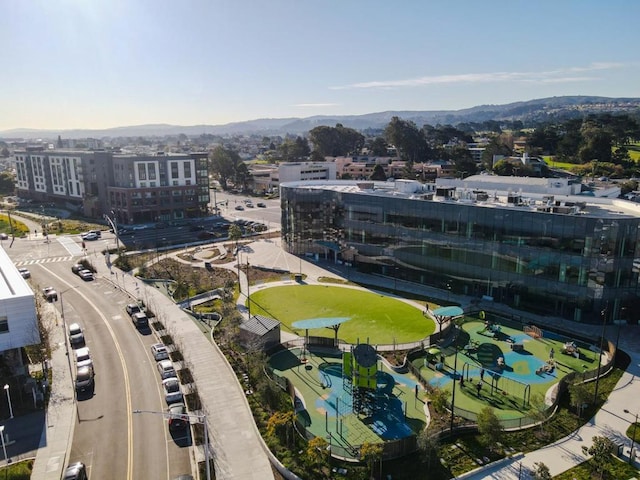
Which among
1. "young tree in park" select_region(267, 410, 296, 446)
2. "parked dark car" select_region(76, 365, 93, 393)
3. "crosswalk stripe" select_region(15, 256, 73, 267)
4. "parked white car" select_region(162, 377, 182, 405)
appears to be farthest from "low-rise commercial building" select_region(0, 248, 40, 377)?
"crosswalk stripe" select_region(15, 256, 73, 267)

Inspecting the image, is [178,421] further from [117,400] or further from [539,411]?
[539,411]

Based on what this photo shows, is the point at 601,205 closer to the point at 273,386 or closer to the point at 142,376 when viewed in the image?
the point at 273,386

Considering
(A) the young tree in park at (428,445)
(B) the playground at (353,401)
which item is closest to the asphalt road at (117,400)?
(B) the playground at (353,401)

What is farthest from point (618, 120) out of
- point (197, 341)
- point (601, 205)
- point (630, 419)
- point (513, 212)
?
point (197, 341)

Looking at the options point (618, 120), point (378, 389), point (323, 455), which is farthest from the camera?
point (618, 120)

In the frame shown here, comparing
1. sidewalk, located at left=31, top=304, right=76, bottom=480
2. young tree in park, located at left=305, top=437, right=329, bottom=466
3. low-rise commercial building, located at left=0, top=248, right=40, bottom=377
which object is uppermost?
low-rise commercial building, located at left=0, top=248, right=40, bottom=377

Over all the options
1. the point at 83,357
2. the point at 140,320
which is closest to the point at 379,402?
the point at 83,357

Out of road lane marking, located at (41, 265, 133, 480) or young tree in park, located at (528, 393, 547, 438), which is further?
young tree in park, located at (528, 393, 547, 438)

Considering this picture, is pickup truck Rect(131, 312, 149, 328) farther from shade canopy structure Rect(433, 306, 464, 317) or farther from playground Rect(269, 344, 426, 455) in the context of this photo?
shade canopy structure Rect(433, 306, 464, 317)
